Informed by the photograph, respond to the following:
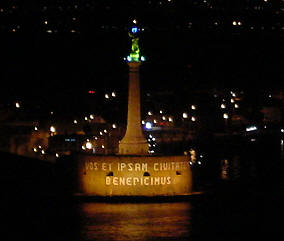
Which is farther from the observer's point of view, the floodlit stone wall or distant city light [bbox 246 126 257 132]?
distant city light [bbox 246 126 257 132]

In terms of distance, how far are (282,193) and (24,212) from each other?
13730 mm

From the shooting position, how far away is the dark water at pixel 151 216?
75.7 ft

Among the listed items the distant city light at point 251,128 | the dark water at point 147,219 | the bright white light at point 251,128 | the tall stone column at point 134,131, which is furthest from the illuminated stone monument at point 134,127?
the bright white light at point 251,128

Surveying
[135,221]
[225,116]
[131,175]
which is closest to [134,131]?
[131,175]

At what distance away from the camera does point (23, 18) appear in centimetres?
6725

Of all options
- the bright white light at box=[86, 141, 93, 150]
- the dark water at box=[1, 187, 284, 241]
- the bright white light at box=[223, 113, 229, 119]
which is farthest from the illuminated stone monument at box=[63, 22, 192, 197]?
the bright white light at box=[223, 113, 229, 119]

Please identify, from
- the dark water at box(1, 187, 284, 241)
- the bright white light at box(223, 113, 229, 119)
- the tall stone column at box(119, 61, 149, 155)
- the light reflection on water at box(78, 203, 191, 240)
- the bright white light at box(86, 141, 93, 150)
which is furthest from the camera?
the bright white light at box(223, 113, 229, 119)

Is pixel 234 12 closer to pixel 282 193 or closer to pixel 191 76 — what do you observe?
pixel 191 76

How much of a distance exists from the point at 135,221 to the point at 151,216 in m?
1.16

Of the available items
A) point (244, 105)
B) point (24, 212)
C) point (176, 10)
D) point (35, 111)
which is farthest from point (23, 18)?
point (24, 212)

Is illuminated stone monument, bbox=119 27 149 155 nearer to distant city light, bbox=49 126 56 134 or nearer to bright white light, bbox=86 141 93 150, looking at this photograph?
bright white light, bbox=86 141 93 150

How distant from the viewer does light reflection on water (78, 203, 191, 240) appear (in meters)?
22.8

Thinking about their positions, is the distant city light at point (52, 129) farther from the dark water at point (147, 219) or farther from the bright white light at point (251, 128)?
the bright white light at point (251, 128)

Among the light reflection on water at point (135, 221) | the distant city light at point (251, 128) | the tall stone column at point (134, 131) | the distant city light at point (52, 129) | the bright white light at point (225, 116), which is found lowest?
the light reflection on water at point (135, 221)
